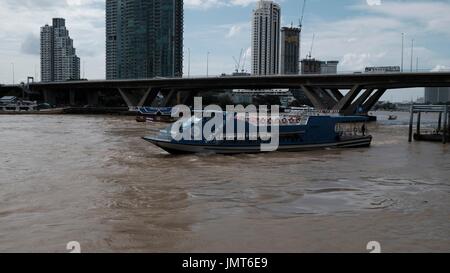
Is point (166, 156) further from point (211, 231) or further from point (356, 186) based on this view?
point (211, 231)

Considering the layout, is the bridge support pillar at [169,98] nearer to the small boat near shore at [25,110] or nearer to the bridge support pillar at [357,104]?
the small boat near shore at [25,110]

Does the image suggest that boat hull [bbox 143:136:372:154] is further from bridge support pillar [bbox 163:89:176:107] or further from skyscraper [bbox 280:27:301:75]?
skyscraper [bbox 280:27:301:75]

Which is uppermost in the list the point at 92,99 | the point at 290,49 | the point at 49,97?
the point at 290,49

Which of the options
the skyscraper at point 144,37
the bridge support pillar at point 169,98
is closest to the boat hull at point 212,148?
the bridge support pillar at point 169,98

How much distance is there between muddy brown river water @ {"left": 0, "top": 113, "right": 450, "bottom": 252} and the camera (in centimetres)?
1288

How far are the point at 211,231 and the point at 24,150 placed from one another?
83.2 ft

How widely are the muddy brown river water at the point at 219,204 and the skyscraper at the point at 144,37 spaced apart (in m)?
132

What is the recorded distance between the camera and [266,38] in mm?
182500

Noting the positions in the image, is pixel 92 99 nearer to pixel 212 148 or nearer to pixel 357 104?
pixel 357 104

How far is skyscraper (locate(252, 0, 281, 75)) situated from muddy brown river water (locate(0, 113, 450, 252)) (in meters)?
154

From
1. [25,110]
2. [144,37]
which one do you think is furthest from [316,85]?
[144,37]

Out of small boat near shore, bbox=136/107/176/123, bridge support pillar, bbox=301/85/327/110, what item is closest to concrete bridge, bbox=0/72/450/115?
bridge support pillar, bbox=301/85/327/110

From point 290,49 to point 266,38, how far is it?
9.40 meters

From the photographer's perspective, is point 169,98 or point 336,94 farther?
point 169,98
